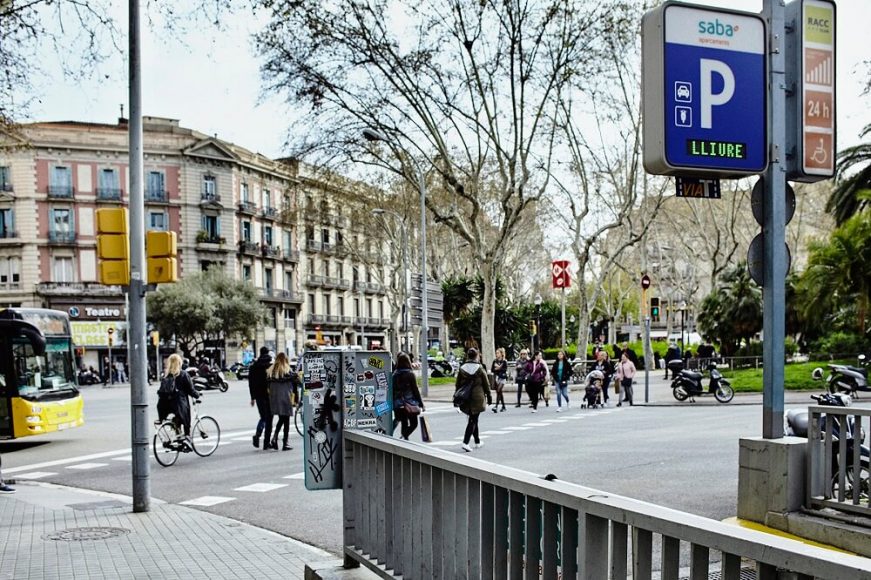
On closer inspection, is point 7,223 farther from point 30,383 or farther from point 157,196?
point 30,383

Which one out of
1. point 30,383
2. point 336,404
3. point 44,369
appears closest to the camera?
point 336,404

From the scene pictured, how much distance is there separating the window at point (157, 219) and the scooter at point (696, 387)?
49.4m

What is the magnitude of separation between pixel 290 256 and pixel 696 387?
2255 inches

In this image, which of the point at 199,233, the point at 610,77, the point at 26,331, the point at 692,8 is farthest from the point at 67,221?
the point at 692,8

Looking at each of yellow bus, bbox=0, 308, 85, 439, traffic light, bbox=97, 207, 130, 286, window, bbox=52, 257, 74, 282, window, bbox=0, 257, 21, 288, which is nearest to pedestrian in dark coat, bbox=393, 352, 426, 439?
traffic light, bbox=97, 207, 130, 286

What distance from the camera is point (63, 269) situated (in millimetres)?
63312

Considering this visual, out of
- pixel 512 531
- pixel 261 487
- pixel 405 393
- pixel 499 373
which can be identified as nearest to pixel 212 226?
pixel 499 373

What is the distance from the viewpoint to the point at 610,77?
31.8m

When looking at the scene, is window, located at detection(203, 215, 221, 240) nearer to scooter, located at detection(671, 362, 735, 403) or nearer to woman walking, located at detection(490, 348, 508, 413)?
woman walking, located at detection(490, 348, 508, 413)

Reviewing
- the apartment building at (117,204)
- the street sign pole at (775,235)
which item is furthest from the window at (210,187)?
the street sign pole at (775,235)

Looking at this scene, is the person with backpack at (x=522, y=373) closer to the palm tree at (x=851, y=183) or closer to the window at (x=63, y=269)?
the palm tree at (x=851, y=183)

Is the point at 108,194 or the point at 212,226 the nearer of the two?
the point at 108,194

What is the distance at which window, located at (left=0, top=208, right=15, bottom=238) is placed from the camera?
62.6 meters

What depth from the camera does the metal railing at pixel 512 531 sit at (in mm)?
2277
